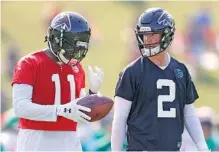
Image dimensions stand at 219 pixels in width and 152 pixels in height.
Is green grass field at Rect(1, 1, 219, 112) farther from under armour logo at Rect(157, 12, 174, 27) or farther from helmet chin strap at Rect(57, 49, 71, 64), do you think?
under armour logo at Rect(157, 12, 174, 27)

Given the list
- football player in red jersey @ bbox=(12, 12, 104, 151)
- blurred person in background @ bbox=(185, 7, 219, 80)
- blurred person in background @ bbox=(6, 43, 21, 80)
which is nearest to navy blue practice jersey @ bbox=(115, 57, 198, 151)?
football player in red jersey @ bbox=(12, 12, 104, 151)

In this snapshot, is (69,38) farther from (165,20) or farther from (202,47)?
(202,47)

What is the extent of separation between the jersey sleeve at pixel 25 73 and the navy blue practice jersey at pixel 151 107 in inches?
23.9

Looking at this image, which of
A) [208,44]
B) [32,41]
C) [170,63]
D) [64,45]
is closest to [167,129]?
[170,63]

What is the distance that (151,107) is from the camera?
472cm

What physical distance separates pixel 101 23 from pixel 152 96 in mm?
13881

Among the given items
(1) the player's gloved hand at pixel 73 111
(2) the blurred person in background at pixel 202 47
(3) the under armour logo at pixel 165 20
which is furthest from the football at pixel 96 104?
(2) the blurred person in background at pixel 202 47

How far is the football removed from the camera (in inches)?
192

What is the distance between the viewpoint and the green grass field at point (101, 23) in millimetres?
16531

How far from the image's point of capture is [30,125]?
4.97 meters

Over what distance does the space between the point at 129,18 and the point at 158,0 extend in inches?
34.9

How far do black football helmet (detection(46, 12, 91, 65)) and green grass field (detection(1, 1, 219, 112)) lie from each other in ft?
32.2

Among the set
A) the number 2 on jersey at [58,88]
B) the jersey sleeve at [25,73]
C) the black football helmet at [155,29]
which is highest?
the black football helmet at [155,29]

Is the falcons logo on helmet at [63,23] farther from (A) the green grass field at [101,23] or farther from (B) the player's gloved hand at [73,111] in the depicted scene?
(A) the green grass field at [101,23]
